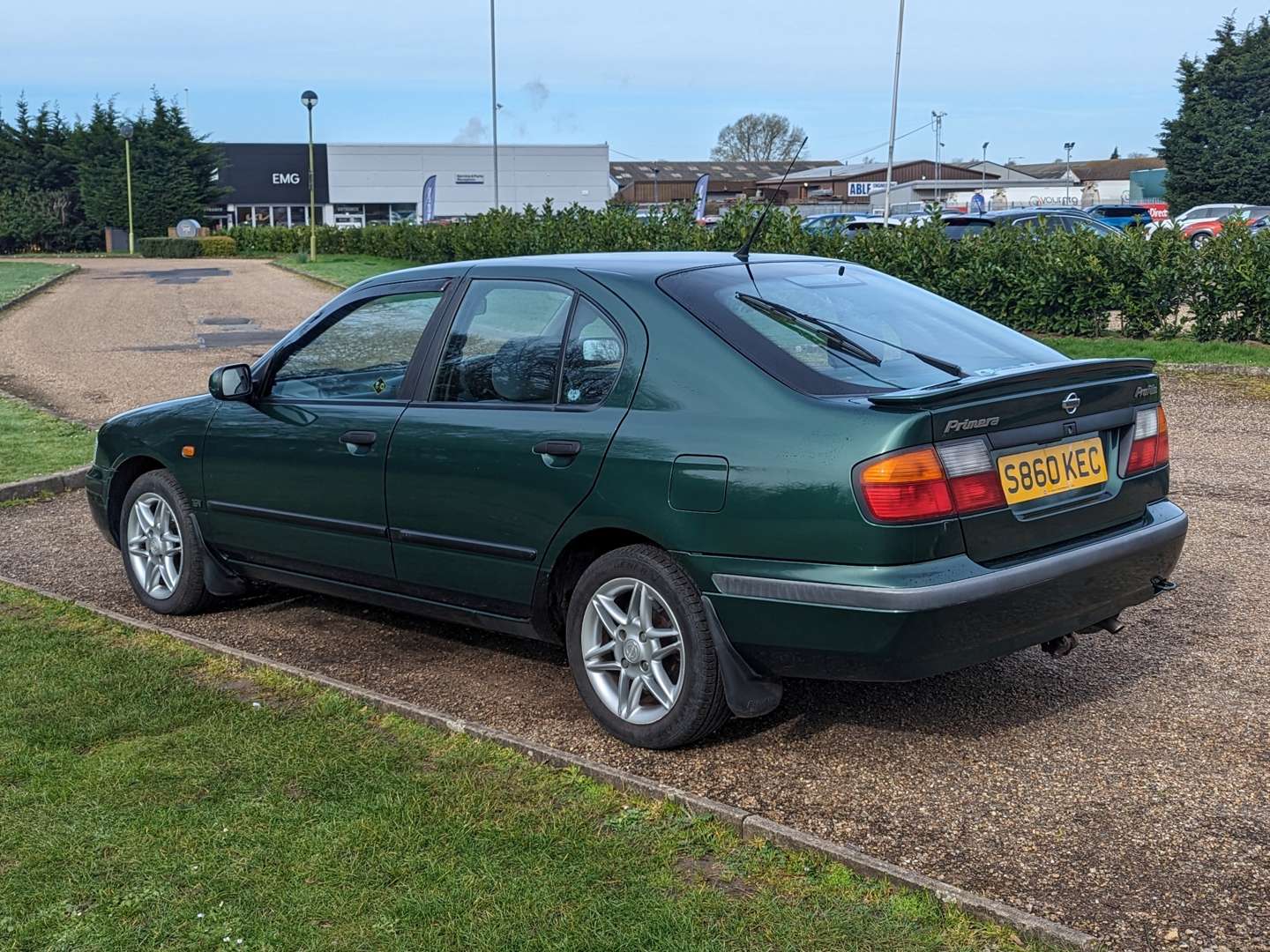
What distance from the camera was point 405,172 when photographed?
269 ft

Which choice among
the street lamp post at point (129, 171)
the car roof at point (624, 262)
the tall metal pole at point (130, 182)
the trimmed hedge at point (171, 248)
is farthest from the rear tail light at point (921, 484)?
the tall metal pole at point (130, 182)

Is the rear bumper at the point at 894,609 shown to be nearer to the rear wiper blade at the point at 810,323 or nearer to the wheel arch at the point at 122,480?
the rear wiper blade at the point at 810,323

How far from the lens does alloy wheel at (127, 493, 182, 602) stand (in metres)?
6.29

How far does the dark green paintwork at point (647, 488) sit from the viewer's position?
3.93m

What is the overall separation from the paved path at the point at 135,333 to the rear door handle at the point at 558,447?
929 cm

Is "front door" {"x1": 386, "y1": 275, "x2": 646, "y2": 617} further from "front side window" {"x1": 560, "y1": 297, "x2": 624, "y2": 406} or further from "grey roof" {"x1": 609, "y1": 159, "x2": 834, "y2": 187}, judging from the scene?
"grey roof" {"x1": 609, "y1": 159, "x2": 834, "y2": 187}

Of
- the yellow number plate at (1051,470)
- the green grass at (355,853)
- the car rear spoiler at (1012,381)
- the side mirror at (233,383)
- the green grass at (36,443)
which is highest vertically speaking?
the car rear spoiler at (1012,381)

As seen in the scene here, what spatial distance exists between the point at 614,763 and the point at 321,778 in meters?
0.92

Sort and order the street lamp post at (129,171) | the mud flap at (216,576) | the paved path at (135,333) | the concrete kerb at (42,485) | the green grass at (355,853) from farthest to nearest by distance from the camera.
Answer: the street lamp post at (129,171) < the paved path at (135,333) < the concrete kerb at (42,485) < the mud flap at (216,576) < the green grass at (355,853)

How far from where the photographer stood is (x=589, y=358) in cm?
469

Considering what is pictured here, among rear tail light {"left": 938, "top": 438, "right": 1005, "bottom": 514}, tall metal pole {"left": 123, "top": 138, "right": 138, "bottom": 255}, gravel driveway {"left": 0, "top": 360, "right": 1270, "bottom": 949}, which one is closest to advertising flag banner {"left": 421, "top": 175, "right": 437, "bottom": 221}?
tall metal pole {"left": 123, "top": 138, "right": 138, "bottom": 255}

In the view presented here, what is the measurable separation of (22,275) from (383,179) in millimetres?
44257

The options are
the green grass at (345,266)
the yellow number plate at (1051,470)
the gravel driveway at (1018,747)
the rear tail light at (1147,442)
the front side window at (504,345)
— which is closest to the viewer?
the gravel driveway at (1018,747)

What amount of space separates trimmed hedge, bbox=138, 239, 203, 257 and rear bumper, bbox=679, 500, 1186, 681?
5815 centimetres
